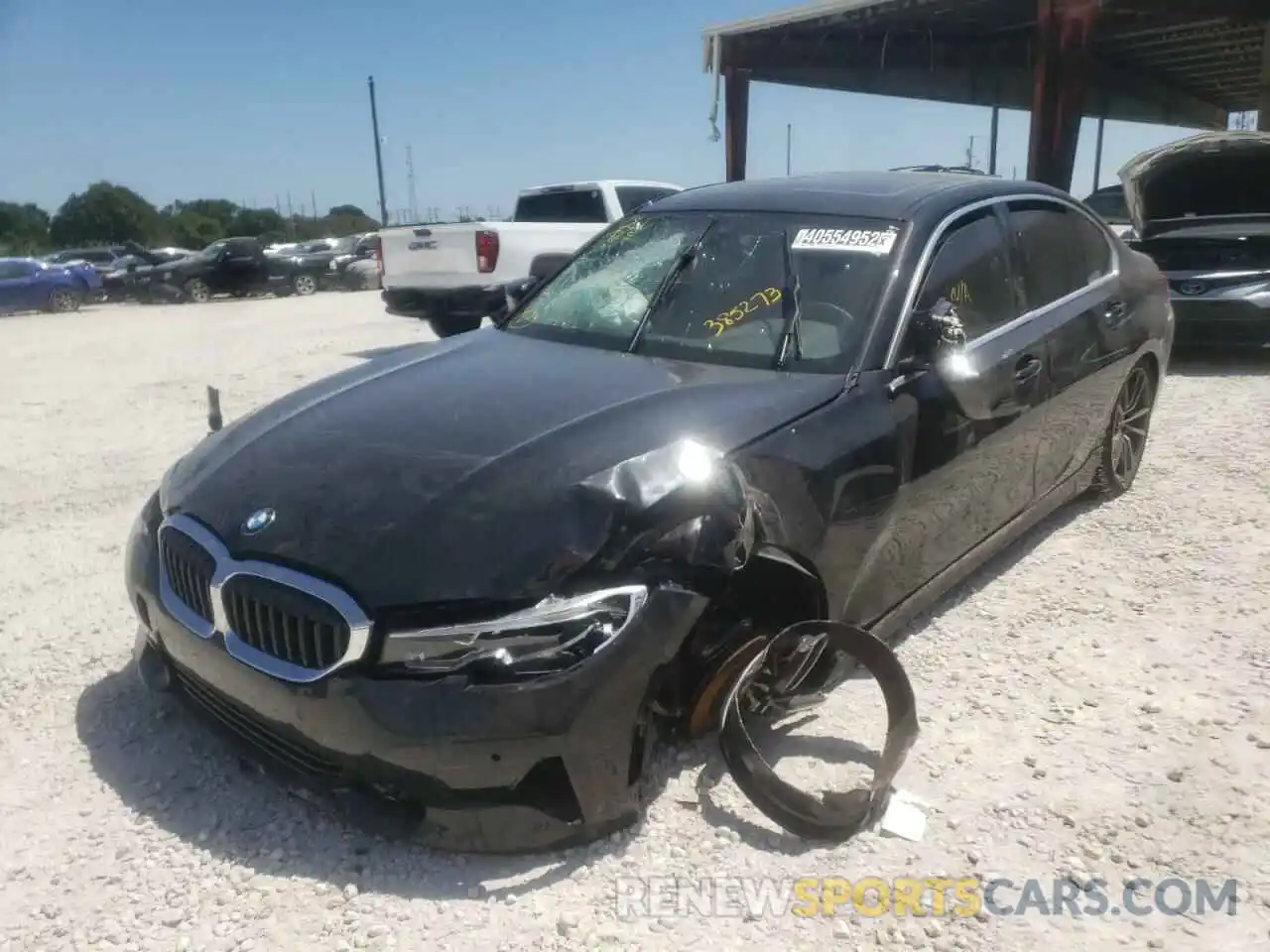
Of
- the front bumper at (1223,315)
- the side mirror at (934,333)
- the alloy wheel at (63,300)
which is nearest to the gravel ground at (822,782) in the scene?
the side mirror at (934,333)

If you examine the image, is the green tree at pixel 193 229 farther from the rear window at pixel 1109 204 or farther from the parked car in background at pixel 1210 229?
the parked car in background at pixel 1210 229

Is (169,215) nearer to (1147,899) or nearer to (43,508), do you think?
(43,508)

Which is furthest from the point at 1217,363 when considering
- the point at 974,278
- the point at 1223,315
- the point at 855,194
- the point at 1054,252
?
the point at 855,194

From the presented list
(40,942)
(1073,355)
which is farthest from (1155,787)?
(40,942)

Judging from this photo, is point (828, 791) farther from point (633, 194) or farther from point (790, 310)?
point (633, 194)

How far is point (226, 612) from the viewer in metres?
2.56

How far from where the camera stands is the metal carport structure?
16219 millimetres

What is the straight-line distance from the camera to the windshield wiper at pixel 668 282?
3619mm

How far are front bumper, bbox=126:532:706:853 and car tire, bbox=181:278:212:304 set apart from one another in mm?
24061

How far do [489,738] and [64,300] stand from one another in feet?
81.1

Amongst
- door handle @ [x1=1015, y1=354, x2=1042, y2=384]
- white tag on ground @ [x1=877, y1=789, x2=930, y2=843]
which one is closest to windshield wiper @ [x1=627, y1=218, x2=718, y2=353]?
door handle @ [x1=1015, y1=354, x2=1042, y2=384]

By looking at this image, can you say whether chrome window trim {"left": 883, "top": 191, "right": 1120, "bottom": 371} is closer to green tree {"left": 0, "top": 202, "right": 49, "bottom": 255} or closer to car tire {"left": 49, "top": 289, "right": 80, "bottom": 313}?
car tire {"left": 49, "top": 289, "right": 80, "bottom": 313}

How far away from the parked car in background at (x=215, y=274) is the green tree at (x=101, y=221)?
1214 inches

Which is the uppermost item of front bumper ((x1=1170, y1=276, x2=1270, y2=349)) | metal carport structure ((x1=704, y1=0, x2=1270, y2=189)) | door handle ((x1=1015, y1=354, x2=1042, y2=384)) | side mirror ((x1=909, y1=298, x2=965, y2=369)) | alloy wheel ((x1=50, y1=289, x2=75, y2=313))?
metal carport structure ((x1=704, y1=0, x2=1270, y2=189))
